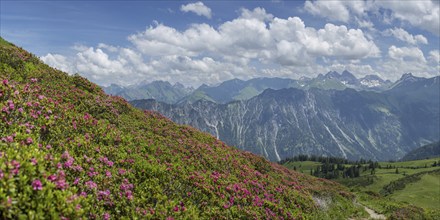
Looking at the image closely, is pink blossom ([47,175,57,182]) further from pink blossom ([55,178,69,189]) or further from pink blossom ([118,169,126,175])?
pink blossom ([118,169,126,175])

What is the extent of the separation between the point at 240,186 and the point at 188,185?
178 inches

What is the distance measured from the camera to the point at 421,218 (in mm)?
37906

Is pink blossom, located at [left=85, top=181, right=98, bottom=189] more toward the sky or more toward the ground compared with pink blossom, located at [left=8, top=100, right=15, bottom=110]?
more toward the ground

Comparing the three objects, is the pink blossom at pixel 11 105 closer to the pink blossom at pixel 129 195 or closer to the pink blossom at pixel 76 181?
the pink blossom at pixel 76 181

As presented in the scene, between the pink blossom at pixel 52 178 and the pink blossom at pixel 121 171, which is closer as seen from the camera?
the pink blossom at pixel 52 178

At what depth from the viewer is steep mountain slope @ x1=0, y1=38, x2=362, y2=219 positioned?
9.77m

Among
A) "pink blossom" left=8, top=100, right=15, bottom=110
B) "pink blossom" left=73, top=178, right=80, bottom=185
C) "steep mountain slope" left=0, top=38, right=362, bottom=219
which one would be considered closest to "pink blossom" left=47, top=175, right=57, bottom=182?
"steep mountain slope" left=0, top=38, right=362, bottom=219

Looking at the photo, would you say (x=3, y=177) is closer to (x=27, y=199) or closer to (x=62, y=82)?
(x=27, y=199)

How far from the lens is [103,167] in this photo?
15.5m

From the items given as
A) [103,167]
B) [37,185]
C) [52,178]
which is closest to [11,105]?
[103,167]

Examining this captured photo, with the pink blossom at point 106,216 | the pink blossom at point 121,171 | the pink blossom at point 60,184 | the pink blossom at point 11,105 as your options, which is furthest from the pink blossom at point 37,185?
the pink blossom at point 11,105

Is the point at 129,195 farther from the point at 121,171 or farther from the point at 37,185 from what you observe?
the point at 37,185

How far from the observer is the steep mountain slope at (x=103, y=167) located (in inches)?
384

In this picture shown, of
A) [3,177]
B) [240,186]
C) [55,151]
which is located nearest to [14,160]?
[3,177]
